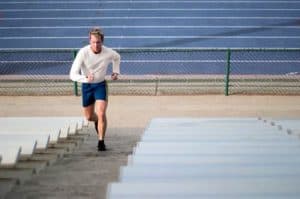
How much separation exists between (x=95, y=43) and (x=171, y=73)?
9083 millimetres

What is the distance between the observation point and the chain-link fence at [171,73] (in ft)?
40.0

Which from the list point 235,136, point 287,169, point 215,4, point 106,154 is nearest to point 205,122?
point 106,154

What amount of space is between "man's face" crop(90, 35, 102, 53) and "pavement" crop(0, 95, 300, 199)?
1203mm

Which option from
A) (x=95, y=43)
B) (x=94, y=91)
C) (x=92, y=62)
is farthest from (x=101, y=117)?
(x=95, y=43)

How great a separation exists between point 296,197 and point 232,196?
0.24m

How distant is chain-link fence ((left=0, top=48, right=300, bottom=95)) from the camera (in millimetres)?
12180

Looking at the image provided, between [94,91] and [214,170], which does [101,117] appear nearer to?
[94,91]

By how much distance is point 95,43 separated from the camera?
20.0 feet

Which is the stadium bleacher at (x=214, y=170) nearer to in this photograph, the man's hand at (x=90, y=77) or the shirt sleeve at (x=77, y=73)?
the man's hand at (x=90, y=77)

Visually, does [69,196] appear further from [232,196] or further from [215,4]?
[215,4]

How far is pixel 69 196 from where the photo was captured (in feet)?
12.4

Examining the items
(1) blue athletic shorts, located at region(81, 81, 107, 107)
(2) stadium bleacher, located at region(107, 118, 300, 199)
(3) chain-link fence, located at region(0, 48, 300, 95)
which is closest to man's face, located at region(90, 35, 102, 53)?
(1) blue athletic shorts, located at region(81, 81, 107, 107)

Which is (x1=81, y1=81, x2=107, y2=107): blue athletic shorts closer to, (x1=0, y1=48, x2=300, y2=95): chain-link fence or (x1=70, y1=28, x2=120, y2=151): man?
(x1=70, y1=28, x2=120, y2=151): man

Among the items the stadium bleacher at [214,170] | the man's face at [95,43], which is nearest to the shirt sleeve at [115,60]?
the man's face at [95,43]
